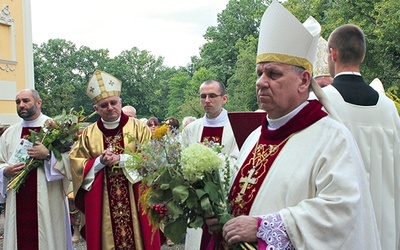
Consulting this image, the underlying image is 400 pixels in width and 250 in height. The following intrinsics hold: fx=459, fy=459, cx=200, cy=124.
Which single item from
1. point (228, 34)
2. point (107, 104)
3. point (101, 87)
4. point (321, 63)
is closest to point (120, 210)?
point (107, 104)

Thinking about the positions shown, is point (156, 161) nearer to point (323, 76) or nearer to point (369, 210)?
point (369, 210)

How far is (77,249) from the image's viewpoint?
25.7 feet

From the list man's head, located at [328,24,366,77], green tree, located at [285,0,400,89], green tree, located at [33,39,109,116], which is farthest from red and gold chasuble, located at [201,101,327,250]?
green tree, located at [33,39,109,116]

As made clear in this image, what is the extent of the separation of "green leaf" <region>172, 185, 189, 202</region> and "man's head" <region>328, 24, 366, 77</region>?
1658mm

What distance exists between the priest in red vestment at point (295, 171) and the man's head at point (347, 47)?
0.62 meters

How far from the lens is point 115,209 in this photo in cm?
525

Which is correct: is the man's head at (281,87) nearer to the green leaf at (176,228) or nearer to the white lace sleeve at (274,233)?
the white lace sleeve at (274,233)

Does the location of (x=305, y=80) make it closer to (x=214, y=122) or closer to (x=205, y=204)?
(x=205, y=204)

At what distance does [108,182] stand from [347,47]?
314cm

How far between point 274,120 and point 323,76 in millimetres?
2204

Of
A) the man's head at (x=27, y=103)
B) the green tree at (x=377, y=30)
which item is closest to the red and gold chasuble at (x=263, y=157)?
the man's head at (x=27, y=103)

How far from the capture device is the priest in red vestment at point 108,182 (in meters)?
5.15

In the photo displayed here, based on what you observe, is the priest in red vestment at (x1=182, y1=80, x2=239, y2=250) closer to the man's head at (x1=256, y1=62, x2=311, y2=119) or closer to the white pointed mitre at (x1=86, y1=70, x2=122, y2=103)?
the white pointed mitre at (x1=86, y1=70, x2=122, y2=103)

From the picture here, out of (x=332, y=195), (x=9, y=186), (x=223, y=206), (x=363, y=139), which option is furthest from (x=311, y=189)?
(x=9, y=186)
